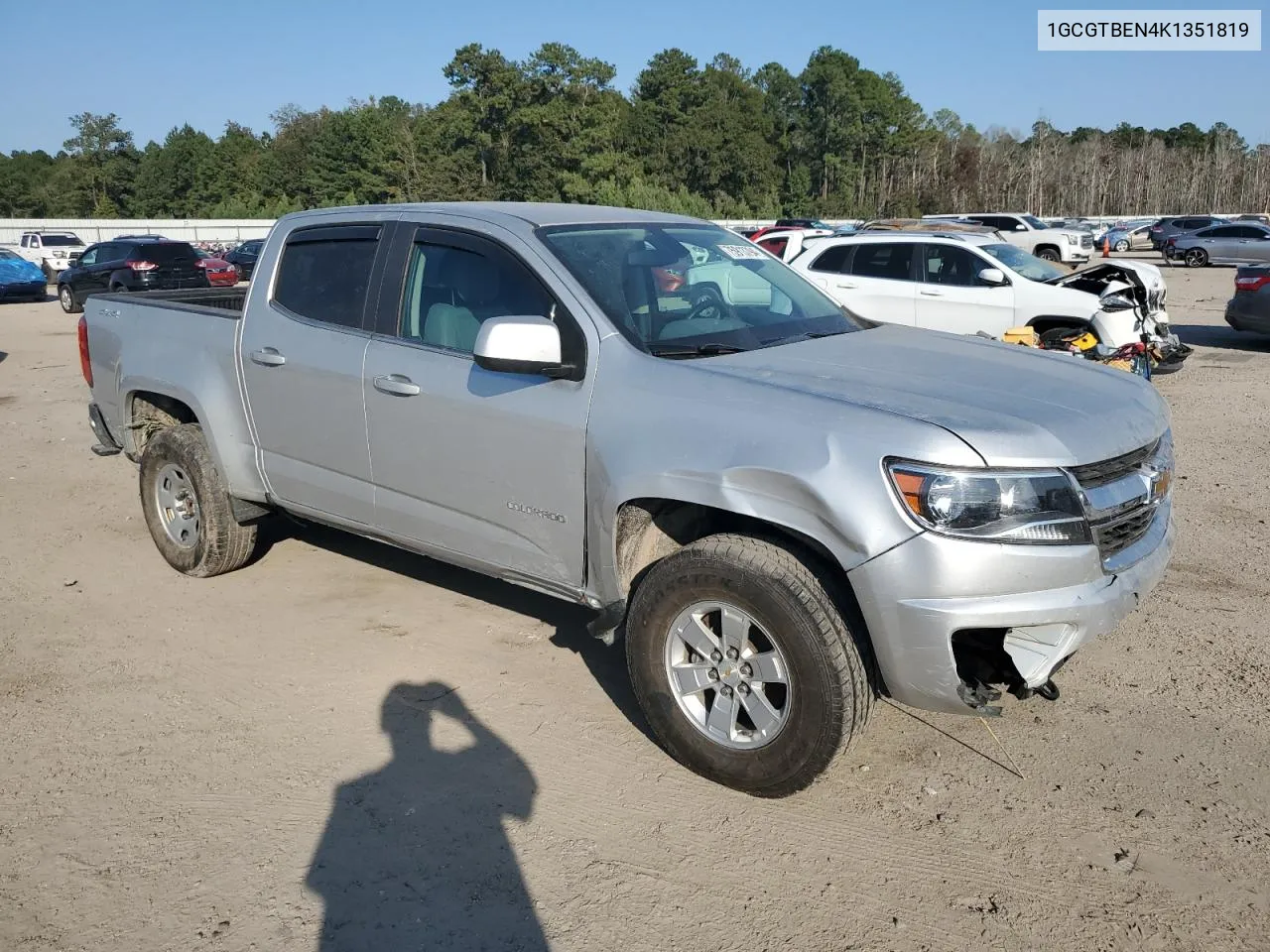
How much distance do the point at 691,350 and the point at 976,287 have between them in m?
9.54

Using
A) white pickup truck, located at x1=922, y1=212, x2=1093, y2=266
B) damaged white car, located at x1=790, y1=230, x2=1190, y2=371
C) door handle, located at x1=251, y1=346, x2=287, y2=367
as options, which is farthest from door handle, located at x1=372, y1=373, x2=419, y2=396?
white pickup truck, located at x1=922, y1=212, x2=1093, y2=266

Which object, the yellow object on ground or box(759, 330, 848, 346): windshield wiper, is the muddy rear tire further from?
the yellow object on ground

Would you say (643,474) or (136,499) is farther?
(136,499)

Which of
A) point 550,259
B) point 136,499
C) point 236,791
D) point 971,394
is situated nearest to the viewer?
point 971,394

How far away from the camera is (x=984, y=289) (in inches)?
482

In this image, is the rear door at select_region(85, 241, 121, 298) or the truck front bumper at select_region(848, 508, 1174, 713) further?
the rear door at select_region(85, 241, 121, 298)

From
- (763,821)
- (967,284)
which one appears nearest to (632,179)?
(967,284)

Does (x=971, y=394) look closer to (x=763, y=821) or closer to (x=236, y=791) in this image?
(x=763, y=821)

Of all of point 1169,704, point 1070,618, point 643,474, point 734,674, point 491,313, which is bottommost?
point 1169,704

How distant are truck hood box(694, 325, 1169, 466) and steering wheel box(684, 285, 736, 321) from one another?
0.33m

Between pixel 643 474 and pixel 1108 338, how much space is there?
944 centimetres

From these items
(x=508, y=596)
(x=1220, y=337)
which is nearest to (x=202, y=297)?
(x=508, y=596)

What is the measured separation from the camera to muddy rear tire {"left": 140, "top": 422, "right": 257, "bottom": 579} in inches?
213

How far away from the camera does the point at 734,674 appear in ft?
11.2
